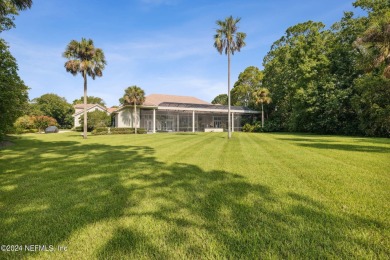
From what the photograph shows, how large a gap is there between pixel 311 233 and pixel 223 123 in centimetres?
4170

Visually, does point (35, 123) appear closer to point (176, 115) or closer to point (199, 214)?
point (176, 115)

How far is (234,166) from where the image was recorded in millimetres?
7164

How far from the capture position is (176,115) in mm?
40281

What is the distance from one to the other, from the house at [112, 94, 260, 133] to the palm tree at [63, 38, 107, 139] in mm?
9557

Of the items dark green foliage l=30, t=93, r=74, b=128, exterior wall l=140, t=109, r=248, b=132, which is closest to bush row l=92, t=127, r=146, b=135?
exterior wall l=140, t=109, r=248, b=132

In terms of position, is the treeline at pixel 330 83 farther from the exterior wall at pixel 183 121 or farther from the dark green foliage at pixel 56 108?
the dark green foliage at pixel 56 108

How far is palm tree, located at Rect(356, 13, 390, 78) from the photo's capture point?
11141 mm

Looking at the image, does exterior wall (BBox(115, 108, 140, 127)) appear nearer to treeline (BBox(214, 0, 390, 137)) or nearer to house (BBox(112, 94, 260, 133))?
house (BBox(112, 94, 260, 133))

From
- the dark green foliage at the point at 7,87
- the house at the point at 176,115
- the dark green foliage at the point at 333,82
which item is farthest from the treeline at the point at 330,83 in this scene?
the dark green foliage at the point at 7,87

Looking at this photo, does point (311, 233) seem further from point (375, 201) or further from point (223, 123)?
point (223, 123)

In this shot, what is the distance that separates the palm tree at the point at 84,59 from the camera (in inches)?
890

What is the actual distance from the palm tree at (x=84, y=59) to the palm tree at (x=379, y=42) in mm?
22965

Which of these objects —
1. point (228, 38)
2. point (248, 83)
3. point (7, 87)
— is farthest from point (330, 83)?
point (7, 87)

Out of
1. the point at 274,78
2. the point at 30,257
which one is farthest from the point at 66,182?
the point at 274,78
